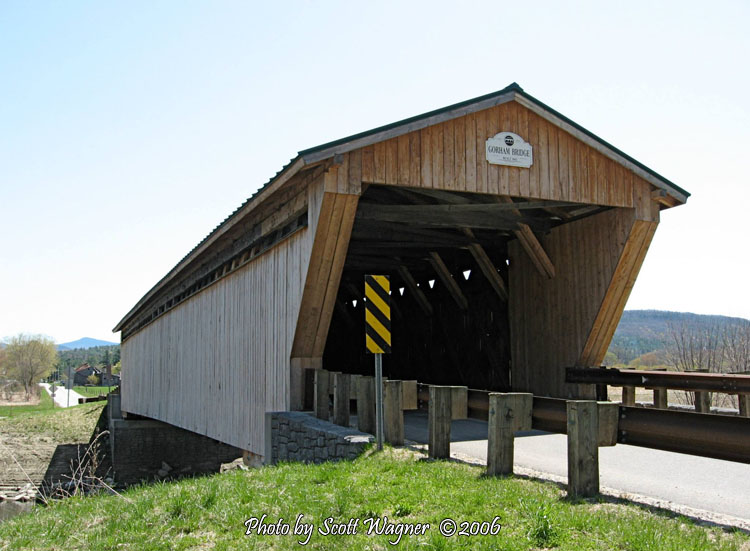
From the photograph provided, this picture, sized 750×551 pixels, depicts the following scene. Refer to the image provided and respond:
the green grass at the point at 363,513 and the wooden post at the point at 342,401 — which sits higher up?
the wooden post at the point at 342,401

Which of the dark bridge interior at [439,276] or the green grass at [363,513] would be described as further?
the dark bridge interior at [439,276]

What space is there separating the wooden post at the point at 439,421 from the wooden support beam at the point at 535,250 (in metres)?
5.57

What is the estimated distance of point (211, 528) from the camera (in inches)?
193

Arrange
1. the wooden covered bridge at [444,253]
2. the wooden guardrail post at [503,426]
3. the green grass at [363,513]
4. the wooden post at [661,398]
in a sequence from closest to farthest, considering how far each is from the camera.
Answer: the green grass at [363,513]
the wooden guardrail post at [503,426]
the wooden covered bridge at [444,253]
the wooden post at [661,398]

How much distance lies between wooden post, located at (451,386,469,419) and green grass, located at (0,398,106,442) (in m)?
29.2

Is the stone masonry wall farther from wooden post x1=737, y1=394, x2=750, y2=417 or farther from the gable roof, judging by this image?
wooden post x1=737, y1=394, x2=750, y2=417

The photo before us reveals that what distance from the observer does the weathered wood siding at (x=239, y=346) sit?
30.3 feet

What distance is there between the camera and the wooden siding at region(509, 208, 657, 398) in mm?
10148

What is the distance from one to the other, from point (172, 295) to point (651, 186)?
39.8ft

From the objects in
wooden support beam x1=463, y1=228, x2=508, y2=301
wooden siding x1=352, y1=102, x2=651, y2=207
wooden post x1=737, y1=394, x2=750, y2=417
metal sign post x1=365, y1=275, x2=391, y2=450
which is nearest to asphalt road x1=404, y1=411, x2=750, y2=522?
metal sign post x1=365, y1=275, x2=391, y2=450

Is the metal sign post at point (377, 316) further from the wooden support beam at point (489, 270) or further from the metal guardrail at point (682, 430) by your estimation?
the wooden support beam at point (489, 270)

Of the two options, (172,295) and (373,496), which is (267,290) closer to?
(373,496)

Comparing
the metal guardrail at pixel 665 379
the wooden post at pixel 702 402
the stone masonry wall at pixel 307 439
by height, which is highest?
the metal guardrail at pixel 665 379

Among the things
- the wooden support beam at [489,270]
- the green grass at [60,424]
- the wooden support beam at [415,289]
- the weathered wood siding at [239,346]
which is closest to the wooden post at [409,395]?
the weathered wood siding at [239,346]
